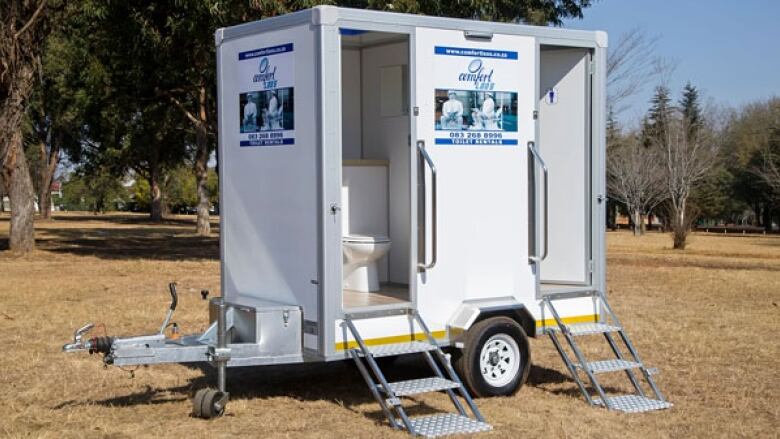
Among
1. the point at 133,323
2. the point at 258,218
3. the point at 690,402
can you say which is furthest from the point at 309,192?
the point at 133,323

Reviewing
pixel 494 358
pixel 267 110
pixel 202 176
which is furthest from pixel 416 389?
pixel 202 176

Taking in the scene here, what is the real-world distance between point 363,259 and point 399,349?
1.11 meters

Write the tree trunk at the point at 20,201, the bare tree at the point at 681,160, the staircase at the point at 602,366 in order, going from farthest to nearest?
1. the bare tree at the point at 681,160
2. the tree trunk at the point at 20,201
3. the staircase at the point at 602,366

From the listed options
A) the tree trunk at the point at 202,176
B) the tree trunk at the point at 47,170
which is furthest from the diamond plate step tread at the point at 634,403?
the tree trunk at the point at 47,170

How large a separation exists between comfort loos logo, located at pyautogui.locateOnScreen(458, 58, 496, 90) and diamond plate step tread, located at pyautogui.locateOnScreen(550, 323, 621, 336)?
87.0 inches

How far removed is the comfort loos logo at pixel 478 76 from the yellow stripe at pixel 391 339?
210 cm

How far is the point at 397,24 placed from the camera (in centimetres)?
797

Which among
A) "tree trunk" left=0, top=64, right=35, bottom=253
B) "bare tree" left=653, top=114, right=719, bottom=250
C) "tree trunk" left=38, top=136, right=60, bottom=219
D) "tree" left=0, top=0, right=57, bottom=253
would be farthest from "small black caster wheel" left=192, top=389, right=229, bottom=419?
"tree trunk" left=38, top=136, right=60, bottom=219

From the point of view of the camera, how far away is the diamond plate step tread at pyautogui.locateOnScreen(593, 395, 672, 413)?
808cm

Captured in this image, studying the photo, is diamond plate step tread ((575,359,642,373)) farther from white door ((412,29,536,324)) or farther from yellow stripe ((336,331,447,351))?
yellow stripe ((336,331,447,351))

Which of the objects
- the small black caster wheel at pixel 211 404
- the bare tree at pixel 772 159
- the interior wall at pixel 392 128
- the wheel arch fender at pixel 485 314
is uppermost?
the bare tree at pixel 772 159

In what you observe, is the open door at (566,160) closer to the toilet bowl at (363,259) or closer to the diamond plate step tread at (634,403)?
the diamond plate step tread at (634,403)

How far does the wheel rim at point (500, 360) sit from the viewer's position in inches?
329

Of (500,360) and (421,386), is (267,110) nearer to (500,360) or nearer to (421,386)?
(421,386)
